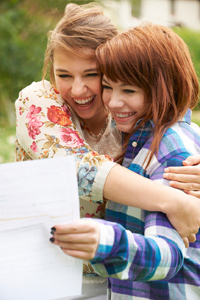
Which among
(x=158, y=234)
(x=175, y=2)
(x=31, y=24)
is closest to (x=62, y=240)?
(x=158, y=234)

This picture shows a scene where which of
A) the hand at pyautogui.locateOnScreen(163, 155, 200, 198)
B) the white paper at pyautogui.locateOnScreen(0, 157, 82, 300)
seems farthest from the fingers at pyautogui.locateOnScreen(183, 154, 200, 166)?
the white paper at pyautogui.locateOnScreen(0, 157, 82, 300)

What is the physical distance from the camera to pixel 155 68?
60.2 inches

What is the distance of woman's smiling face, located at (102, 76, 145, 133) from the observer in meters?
1.58

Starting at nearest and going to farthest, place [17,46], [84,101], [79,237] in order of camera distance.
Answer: [79,237], [84,101], [17,46]

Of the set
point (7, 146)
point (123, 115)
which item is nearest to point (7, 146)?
point (7, 146)

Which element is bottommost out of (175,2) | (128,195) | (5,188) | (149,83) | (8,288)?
(175,2)

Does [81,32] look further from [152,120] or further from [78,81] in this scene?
[152,120]

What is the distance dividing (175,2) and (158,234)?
99.0ft

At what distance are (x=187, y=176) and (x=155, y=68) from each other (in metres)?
0.40

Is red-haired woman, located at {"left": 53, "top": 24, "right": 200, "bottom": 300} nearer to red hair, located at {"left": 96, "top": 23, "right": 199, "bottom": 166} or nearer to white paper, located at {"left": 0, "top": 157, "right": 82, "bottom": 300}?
red hair, located at {"left": 96, "top": 23, "right": 199, "bottom": 166}

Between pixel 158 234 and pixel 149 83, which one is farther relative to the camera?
pixel 149 83

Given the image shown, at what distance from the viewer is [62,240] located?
3.57 feet

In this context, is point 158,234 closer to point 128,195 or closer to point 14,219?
point 128,195

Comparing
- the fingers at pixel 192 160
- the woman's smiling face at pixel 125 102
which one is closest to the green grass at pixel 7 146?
the woman's smiling face at pixel 125 102
